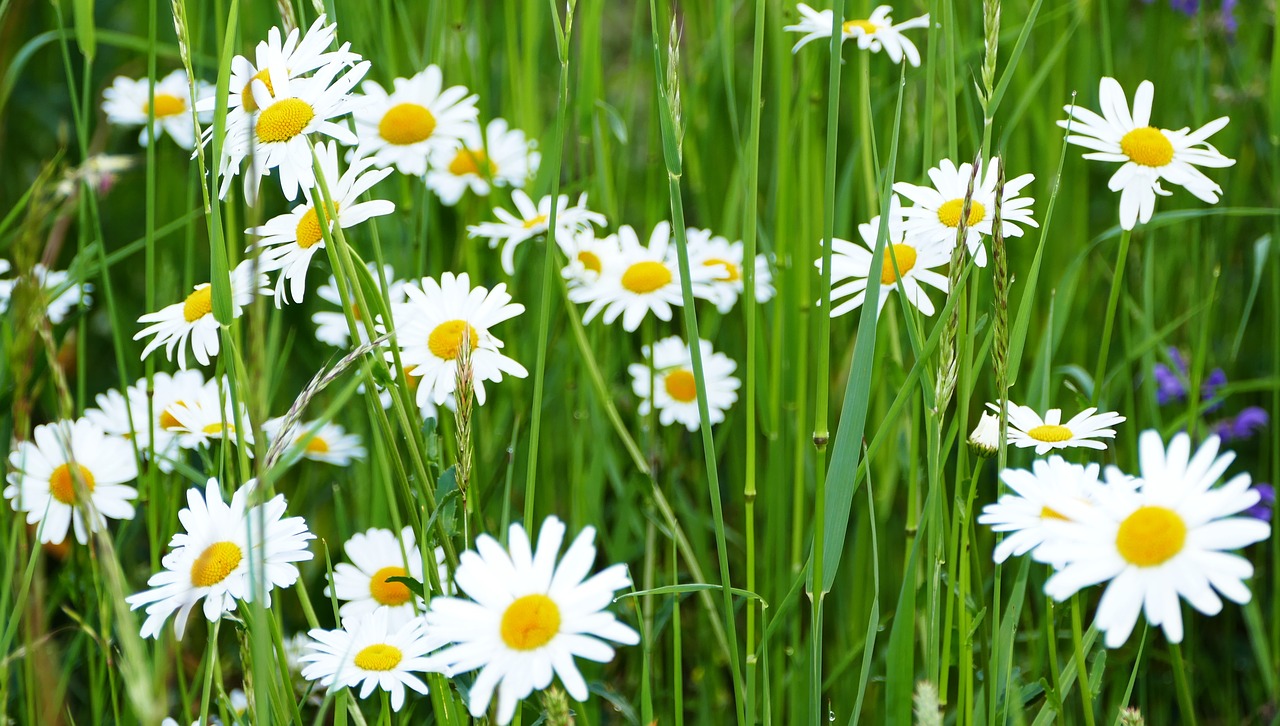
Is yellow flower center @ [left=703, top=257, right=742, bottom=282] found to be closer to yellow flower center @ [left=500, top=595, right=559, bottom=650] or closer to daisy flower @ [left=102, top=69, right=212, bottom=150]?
yellow flower center @ [left=500, top=595, right=559, bottom=650]

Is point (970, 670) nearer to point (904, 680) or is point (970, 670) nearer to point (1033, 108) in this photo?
point (904, 680)

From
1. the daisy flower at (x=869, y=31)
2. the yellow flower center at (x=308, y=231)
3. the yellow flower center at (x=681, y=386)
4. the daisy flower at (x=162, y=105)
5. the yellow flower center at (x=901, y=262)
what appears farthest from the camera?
the daisy flower at (x=162, y=105)

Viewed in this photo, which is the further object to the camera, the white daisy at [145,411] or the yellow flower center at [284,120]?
the white daisy at [145,411]

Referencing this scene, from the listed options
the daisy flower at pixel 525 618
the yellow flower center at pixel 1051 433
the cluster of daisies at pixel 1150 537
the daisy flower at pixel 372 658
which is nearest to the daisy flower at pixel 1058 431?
the yellow flower center at pixel 1051 433

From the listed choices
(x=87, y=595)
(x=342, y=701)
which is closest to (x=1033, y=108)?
(x=342, y=701)

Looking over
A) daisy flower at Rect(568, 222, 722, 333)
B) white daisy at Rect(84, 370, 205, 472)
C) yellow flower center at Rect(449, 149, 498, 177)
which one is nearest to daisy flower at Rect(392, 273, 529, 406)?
daisy flower at Rect(568, 222, 722, 333)

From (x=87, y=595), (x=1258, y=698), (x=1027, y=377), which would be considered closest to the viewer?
(x=87, y=595)

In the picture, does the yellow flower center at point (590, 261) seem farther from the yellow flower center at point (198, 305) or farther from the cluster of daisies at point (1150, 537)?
the cluster of daisies at point (1150, 537)
